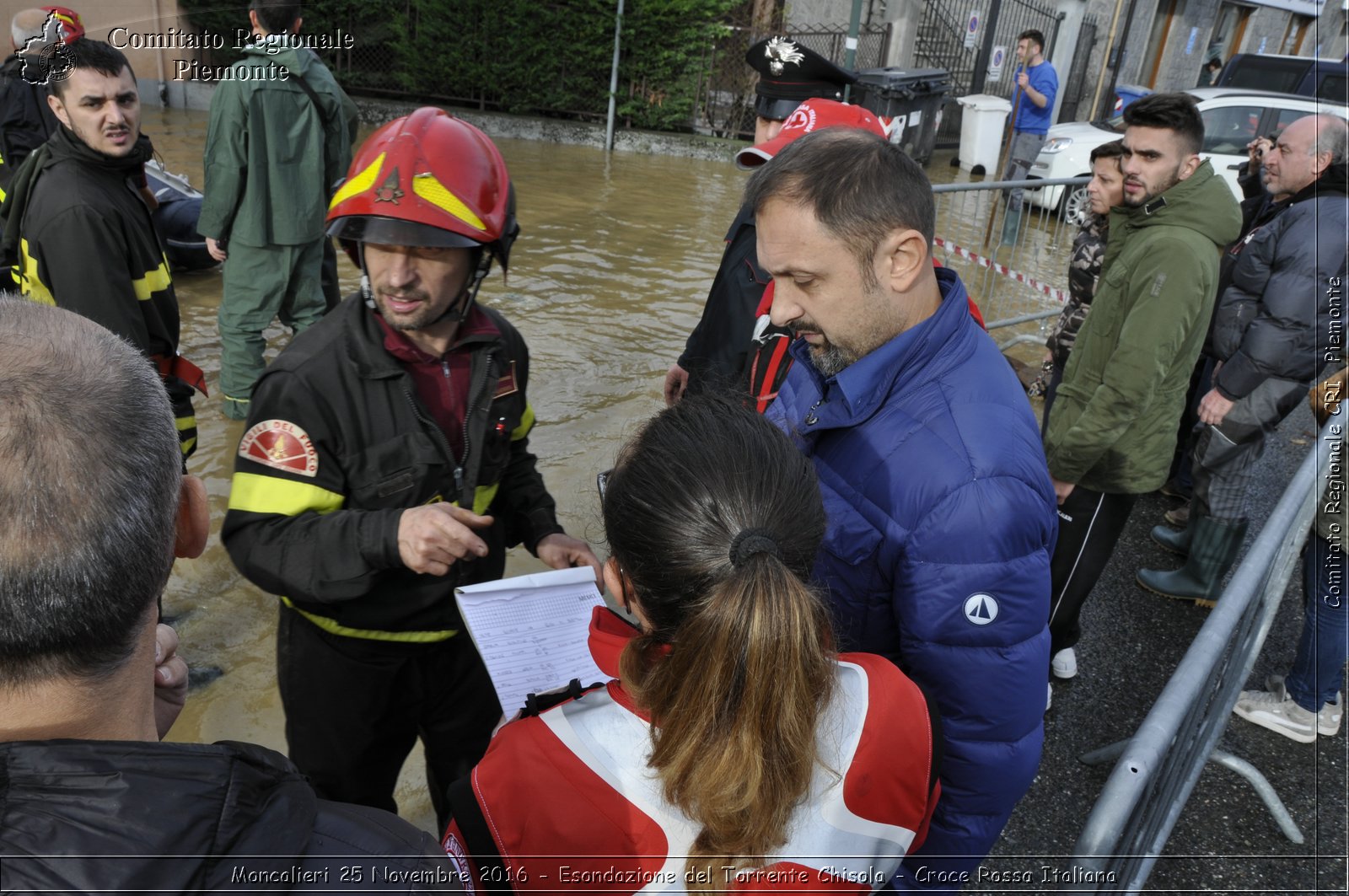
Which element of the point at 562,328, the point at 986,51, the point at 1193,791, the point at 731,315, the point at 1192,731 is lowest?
the point at 1193,791

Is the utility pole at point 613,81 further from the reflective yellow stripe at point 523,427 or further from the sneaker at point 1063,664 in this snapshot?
the reflective yellow stripe at point 523,427

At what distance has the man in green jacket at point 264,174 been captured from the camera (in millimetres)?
4883

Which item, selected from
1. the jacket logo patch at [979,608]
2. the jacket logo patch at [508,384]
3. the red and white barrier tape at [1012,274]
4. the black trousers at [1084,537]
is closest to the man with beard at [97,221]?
the jacket logo patch at [508,384]

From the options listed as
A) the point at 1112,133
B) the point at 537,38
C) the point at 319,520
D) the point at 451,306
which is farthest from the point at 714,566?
the point at 537,38

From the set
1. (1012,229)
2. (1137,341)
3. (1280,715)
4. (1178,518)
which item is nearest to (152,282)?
(1137,341)

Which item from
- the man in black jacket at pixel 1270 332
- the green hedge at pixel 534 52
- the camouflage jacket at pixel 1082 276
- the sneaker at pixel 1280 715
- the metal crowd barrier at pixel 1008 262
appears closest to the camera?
the sneaker at pixel 1280 715

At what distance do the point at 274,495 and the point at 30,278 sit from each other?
76.2 inches

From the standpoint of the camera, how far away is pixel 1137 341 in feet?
10.2

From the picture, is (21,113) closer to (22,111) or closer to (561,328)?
(22,111)

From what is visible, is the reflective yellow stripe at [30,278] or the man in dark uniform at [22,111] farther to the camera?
the man in dark uniform at [22,111]

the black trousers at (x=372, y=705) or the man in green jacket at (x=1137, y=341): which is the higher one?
the man in green jacket at (x=1137, y=341)

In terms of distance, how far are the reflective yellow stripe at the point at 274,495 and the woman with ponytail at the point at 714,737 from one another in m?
0.97

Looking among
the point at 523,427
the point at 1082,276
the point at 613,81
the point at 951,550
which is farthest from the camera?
the point at 613,81

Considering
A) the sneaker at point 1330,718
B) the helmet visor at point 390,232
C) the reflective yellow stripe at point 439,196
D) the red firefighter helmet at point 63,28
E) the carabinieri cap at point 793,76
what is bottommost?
the sneaker at point 1330,718
